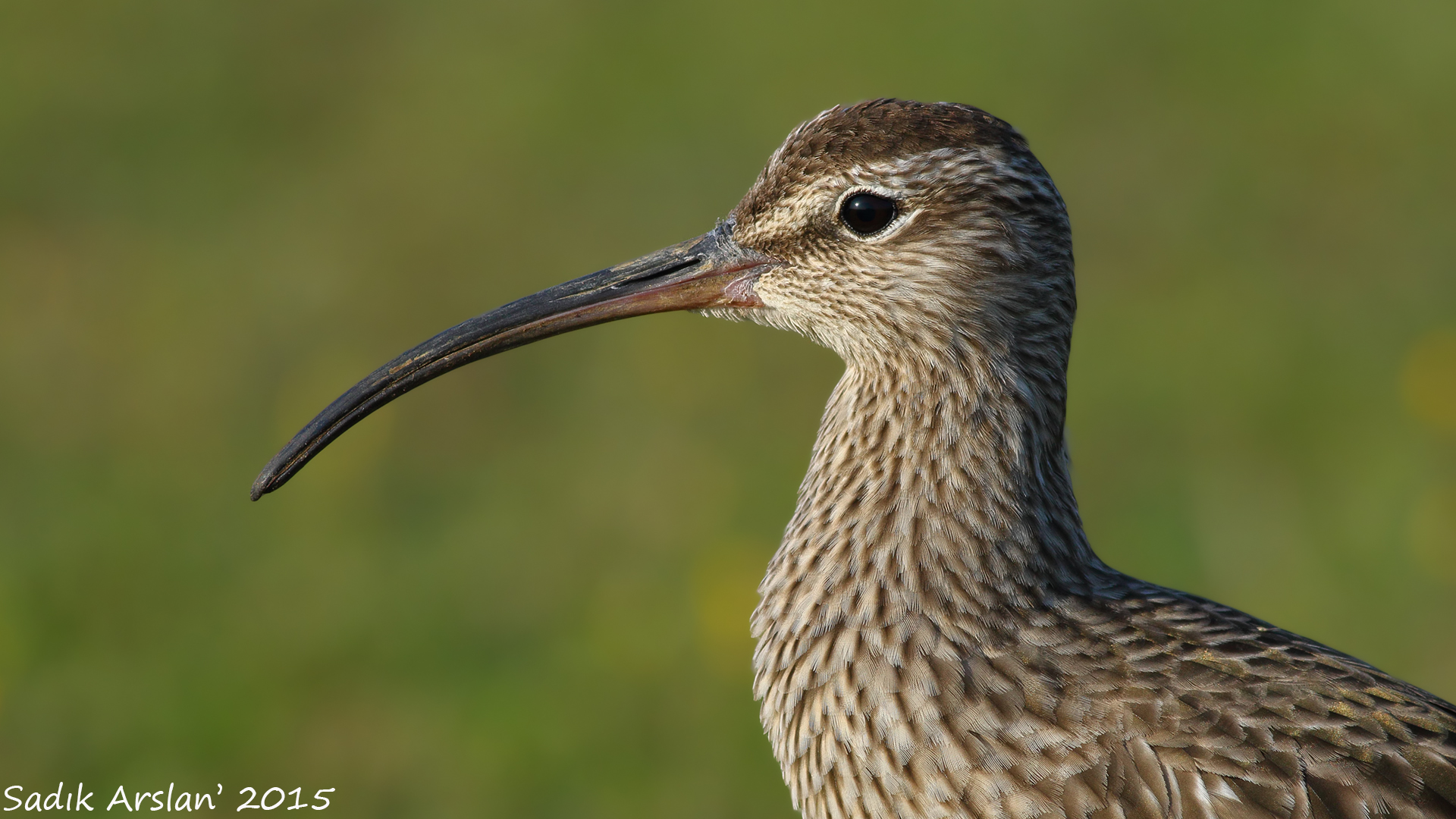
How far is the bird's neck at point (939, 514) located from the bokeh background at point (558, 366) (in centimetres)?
255

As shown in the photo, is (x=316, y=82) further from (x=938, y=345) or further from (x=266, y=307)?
(x=938, y=345)

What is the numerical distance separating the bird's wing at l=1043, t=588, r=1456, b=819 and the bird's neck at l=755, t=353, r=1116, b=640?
0.33 meters

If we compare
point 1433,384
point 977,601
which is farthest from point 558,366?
point 977,601

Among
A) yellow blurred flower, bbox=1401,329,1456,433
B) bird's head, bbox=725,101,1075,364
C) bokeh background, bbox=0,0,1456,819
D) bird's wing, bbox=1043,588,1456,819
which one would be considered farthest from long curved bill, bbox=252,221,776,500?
yellow blurred flower, bbox=1401,329,1456,433

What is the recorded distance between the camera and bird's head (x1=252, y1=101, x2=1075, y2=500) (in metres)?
4.44

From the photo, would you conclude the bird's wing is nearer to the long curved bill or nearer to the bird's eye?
the bird's eye

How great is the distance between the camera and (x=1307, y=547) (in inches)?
321

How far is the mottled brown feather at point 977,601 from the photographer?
4.00m

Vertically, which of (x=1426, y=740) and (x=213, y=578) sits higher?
(x=213, y=578)

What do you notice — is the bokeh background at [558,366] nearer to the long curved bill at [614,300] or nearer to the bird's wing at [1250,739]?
the long curved bill at [614,300]

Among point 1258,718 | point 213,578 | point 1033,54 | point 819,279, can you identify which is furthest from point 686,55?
point 1258,718

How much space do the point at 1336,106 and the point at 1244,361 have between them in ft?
11.5

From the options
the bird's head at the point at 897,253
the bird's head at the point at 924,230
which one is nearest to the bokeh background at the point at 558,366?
the bird's head at the point at 897,253

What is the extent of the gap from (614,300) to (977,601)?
1307 mm
